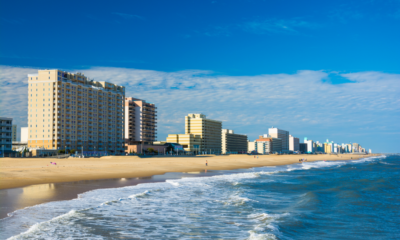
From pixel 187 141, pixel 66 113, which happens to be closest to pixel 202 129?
pixel 187 141

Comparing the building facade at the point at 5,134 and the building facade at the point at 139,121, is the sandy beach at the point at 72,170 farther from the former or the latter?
the building facade at the point at 139,121

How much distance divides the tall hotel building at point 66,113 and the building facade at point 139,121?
74.9 ft

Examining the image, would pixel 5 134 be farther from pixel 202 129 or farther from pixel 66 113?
pixel 202 129

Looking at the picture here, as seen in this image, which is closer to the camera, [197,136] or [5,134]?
[5,134]

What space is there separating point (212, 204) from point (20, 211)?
982 centimetres

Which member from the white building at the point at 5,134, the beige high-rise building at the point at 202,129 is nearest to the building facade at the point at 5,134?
the white building at the point at 5,134

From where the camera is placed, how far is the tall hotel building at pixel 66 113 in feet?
355

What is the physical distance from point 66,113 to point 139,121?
4893 centimetres

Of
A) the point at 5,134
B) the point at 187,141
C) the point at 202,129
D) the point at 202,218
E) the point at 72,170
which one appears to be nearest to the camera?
the point at 202,218

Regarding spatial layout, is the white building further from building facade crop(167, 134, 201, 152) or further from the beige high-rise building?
the beige high-rise building

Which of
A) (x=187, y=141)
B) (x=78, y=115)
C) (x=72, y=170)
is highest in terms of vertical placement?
(x=78, y=115)

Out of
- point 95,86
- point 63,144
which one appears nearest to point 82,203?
point 63,144

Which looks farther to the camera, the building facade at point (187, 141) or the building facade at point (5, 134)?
the building facade at point (187, 141)

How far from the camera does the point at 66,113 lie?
112 metres
